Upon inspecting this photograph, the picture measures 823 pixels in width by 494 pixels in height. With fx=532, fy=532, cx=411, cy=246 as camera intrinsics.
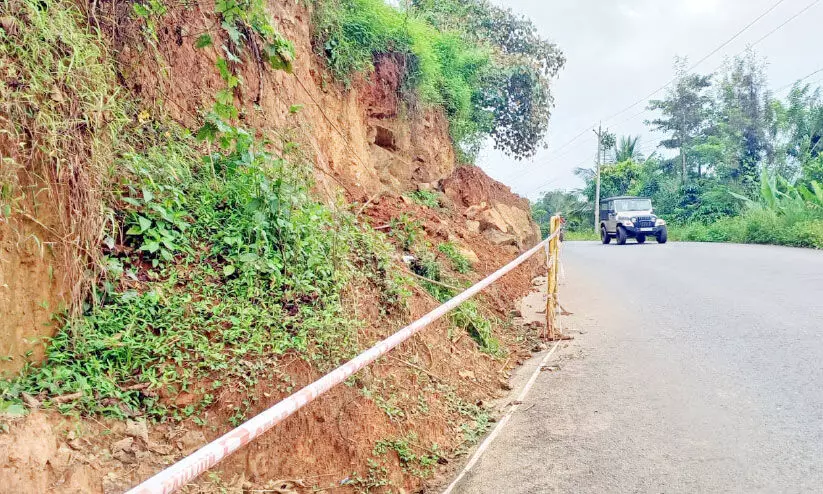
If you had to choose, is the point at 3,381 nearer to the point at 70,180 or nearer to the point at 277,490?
the point at 70,180

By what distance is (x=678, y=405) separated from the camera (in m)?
4.03

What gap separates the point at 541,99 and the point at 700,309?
439 inches

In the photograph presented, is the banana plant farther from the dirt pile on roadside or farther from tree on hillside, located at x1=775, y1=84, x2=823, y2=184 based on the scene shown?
the dirt pile on roadside

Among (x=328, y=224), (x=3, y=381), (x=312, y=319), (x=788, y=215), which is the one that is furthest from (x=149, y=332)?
(x=788, y=215)

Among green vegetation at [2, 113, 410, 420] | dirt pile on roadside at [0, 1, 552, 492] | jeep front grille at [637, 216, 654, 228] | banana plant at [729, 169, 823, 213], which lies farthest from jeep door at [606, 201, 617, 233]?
green vegetation at [2, 113, 410, 420]

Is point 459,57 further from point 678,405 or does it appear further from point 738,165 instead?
point 738,165

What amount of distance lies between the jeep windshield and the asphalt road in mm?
15140

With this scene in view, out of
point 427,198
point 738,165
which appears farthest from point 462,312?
point 738,165

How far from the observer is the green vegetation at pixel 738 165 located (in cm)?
2050

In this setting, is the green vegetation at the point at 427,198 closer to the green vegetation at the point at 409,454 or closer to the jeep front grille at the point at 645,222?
the green vegetation at the point at 409,454

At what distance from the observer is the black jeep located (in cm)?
2150

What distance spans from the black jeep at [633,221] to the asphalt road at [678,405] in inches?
559

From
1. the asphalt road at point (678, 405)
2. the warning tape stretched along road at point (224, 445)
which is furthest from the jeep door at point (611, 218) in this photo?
the warning tape stretched along road at point (224, 445)

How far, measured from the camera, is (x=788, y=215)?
1914cm
